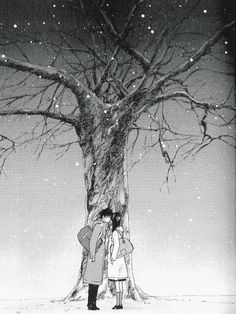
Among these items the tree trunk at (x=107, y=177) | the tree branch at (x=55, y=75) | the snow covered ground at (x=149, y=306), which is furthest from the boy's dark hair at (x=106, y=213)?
the tree branch at (x=55, y=75)

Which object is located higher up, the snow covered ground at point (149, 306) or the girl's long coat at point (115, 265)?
the girl's long coat at point (115, 265)

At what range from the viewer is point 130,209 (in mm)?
3027

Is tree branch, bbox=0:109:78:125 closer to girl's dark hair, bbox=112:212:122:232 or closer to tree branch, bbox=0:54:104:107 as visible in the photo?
tree branch, bbox=0:54:104:107

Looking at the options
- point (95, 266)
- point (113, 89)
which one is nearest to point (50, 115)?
point (113, 89)

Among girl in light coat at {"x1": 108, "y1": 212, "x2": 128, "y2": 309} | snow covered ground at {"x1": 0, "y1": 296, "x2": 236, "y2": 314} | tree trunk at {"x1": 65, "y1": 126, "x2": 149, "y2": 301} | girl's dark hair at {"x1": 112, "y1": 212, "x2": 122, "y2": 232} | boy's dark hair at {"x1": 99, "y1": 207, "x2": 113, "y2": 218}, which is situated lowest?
snow covered ground at {"x1": 0, "y1": 296, "x2": 236, "y2": 314}

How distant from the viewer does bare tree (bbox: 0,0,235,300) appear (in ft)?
10.0

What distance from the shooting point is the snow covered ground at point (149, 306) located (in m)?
2.88

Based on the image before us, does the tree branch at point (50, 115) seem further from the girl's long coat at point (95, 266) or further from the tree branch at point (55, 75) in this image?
the girl's long coat at point (95, 266)

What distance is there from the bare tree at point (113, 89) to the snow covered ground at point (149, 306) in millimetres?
626

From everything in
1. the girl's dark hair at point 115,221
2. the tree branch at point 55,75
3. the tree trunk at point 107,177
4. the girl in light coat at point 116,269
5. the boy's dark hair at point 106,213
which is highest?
the tree branch at point 55,75

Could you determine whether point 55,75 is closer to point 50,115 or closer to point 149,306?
point 50,115

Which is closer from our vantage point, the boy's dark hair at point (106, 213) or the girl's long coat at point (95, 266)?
the girl's long coat at point (95, 266)

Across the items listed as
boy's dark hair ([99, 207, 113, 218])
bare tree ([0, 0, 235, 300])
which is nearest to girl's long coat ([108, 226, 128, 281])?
boy's dark hair ([99, 207, 113, 218])

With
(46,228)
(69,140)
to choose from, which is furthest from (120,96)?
(46,228)
